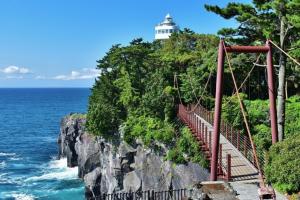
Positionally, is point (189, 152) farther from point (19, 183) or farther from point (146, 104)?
point (19, 183)

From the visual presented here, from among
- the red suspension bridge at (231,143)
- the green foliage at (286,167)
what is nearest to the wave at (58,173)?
the red suspension bridge at (231,143)

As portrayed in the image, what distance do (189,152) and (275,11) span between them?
874cm

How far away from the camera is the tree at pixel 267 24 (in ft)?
65.8

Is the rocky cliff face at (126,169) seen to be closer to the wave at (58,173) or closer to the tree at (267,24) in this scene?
Result: the wave at (58,173)

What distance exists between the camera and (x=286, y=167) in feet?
49.7

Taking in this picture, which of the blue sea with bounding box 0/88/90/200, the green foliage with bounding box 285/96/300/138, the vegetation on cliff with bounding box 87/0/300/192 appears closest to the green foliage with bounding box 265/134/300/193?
the vegetation on cliff with bounding box 87/0/300/192

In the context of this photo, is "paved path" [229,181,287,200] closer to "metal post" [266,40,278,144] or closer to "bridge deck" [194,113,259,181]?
"bridge deck" [194,113,259,181]

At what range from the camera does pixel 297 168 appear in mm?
14930

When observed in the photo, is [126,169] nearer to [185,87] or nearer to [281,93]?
[185,87]

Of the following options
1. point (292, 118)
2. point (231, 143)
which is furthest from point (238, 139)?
point (292, 118)

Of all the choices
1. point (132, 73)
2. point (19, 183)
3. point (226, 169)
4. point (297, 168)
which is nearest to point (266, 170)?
point (297, 168)

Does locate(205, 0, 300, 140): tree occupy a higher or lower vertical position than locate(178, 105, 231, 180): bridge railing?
higher

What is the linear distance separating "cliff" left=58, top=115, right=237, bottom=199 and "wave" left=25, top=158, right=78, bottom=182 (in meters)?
2.23

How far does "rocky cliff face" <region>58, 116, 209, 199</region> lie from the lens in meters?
25.2
